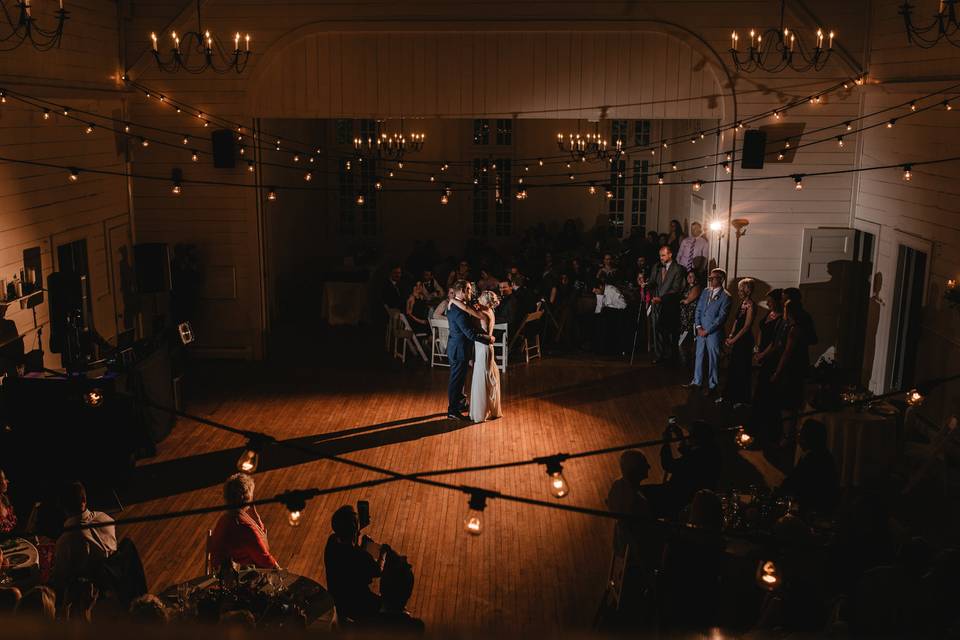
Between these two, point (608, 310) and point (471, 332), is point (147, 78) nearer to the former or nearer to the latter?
point (471, 332)

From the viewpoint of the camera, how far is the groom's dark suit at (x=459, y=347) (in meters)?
9.43

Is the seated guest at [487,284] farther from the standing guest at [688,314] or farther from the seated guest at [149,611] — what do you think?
the seated guest at [149,611]

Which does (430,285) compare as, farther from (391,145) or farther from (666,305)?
(391,145)

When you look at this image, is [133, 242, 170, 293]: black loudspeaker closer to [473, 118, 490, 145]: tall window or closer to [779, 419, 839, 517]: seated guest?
[779, 419, 839, 517]: seated guest

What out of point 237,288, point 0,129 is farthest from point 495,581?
point 237,288

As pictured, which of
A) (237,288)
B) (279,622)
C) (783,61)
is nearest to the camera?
(279,622)

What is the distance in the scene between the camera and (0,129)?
8.70m

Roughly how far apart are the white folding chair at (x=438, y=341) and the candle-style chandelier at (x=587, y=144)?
4.70m

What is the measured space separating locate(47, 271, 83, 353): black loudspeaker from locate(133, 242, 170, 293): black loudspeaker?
6.51 ft

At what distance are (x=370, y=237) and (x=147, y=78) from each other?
7377mm

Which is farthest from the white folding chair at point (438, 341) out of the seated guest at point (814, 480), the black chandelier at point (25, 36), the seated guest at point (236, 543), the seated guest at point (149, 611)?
the seated guest at point (149, 611)

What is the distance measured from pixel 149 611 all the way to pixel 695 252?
1005cm

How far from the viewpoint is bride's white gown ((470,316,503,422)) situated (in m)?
9.49

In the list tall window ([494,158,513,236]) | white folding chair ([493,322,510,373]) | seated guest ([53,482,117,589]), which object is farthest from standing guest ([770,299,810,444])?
tall window ([494,158,513,236])
